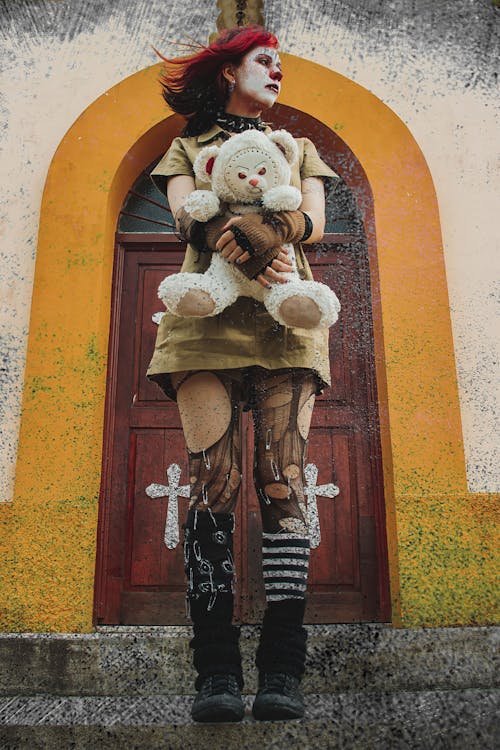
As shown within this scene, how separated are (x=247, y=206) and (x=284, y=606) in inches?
41.0

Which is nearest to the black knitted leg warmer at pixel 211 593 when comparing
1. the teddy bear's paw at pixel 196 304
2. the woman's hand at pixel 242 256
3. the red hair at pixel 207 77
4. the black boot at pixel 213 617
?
the black boot at pixel 213 617

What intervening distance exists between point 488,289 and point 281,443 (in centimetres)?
181

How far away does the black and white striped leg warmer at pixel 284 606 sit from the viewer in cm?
151

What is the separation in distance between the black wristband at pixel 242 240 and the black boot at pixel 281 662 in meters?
0.88

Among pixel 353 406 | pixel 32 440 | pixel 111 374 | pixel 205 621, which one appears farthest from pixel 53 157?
pixel 205 621

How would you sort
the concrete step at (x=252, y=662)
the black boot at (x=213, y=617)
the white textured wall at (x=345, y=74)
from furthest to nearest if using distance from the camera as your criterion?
the white textured wall at (x=345, y=74), the concrete step at (x=252, y=662), the black boot at (x=213, y=617)

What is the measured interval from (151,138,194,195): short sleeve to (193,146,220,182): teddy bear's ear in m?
0.09

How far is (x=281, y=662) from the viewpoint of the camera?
1498mm

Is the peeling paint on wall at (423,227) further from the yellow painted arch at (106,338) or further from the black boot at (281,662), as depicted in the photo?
the black boot at (281,662)

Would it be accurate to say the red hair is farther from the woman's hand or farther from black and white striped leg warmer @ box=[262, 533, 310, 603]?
black and white striped leg warmer @ box=[262, 533, 310, 603]

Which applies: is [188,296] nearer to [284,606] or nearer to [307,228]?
[307,228]

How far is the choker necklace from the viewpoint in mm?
1889

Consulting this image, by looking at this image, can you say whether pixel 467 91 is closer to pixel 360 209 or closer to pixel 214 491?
pixel 360 209

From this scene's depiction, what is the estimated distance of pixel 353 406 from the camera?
324cm
